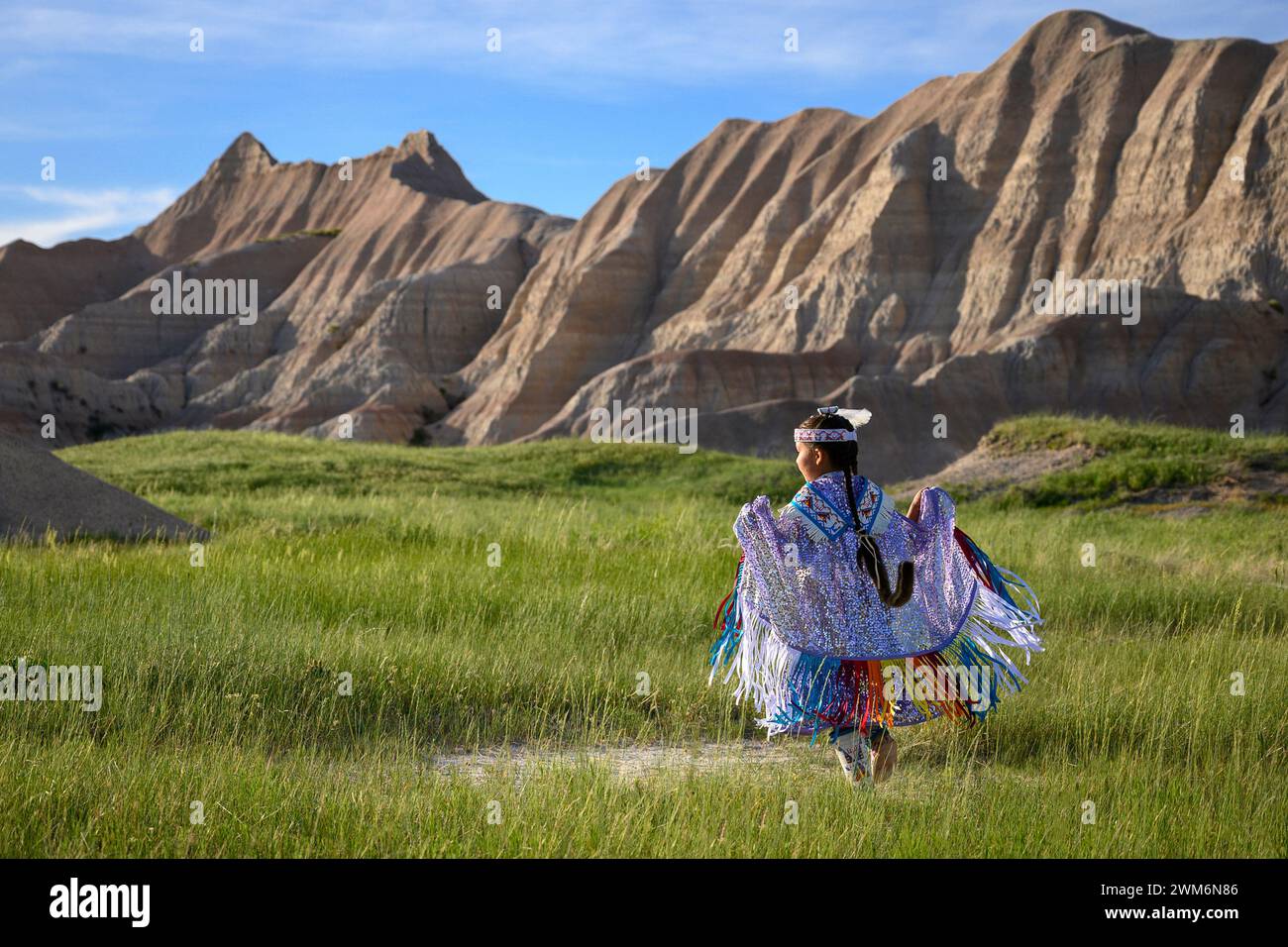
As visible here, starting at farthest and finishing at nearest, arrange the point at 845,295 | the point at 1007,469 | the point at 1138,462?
the point at 845,295 < the point at 1007,469 < the point at 1138,462

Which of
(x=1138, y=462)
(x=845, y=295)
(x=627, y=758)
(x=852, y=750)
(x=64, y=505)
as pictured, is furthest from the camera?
(x=845, y=295)

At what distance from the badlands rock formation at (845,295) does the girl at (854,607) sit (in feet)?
105

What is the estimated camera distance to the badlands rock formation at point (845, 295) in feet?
133

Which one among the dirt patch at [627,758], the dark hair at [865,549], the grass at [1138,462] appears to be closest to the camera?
the dark hair at [865,549]

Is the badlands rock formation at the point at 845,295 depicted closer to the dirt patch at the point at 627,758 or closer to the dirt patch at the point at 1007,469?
the dirt patch at the point at 1007,469

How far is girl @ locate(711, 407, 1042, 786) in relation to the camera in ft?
16.6

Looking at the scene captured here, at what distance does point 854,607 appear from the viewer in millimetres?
5086

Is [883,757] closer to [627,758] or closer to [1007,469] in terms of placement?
[627,758]

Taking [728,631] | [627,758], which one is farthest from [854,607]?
[627,758]

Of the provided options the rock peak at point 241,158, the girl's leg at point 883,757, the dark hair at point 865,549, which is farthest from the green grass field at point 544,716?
the rock peak at point 241,158

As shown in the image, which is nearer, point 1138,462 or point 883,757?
point 883,757

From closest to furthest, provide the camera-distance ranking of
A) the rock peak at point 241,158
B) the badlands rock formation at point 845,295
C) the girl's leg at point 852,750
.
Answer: the girl's leg at point 852,750
the badlands rock formation at point 845,295
the rock peak at point 241,158

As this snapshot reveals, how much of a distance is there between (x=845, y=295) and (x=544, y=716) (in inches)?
1734

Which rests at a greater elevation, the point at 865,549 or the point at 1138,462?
the point at 865,549
